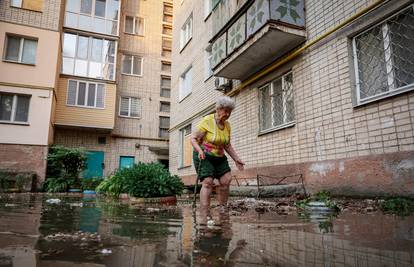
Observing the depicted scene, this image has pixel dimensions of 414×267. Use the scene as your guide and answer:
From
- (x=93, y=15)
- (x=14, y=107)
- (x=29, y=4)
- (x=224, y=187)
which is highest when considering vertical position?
(x=93, y=15)

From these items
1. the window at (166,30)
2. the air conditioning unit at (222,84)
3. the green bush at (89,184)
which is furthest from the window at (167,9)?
the air conditioning unit at (222,84)

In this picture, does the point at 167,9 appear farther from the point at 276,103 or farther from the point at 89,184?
the point at 276,103

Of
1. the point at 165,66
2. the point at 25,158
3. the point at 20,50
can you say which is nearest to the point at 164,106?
the point at 165,66

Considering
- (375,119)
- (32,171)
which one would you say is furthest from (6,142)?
(375,119)

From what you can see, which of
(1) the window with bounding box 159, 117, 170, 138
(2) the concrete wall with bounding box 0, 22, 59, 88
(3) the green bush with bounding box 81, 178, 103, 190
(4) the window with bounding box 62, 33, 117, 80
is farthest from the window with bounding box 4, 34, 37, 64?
(1) the window with bounding box 159, 117, 170, 138

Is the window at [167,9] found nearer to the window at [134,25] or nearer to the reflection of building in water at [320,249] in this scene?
the window at [134,25]

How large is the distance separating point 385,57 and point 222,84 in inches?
228

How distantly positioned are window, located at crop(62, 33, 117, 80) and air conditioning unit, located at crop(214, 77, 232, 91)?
10.5 meters

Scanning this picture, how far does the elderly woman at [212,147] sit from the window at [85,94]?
52.1 feet

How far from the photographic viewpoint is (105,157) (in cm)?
1941

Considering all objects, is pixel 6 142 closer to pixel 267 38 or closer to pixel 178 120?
pixel 178 120

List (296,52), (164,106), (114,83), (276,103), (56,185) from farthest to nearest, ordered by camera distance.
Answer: (164,106), (114,83), (56,185), (276,103), (296,52)

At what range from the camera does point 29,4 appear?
627 inches

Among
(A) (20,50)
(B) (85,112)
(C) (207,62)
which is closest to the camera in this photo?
(C) (207,62)
